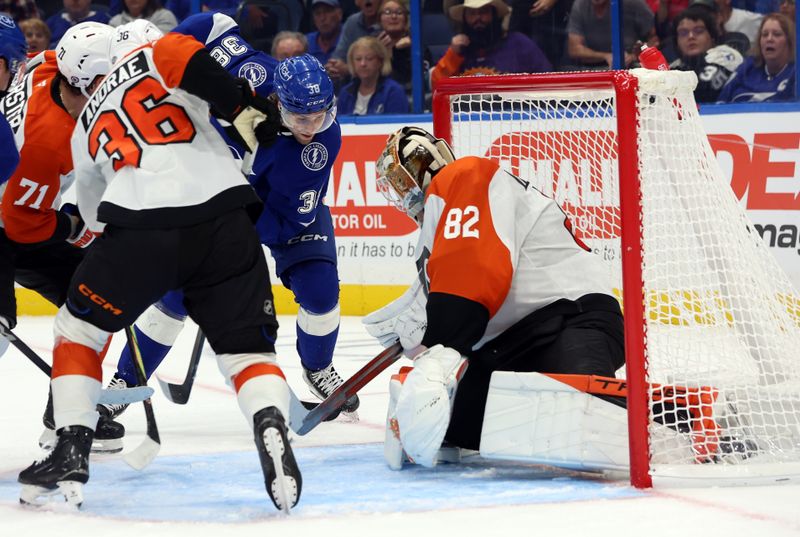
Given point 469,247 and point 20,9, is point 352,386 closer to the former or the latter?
point 469,247

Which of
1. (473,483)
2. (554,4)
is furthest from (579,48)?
(473,483)

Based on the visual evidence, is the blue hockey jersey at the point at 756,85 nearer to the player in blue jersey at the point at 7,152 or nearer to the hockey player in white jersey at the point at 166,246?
the hockey player in white jersey at the point at 166,246

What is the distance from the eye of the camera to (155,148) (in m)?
2.71

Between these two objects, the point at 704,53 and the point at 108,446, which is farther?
the point at 704,53

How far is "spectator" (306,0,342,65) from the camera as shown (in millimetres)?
6906

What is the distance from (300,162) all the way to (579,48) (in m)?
2.72

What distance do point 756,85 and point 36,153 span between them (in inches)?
132

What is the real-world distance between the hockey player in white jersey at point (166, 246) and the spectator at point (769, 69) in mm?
3326

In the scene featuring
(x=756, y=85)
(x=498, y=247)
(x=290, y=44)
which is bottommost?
(x=290, y=44)

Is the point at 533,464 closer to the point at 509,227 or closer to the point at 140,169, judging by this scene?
the point at 509,227

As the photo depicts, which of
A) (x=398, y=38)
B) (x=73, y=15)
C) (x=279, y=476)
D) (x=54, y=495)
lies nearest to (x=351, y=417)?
(x=54, y=495)

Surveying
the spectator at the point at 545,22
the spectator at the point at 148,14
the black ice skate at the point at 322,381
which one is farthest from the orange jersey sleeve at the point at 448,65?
the black ice skate at the point at 322,381

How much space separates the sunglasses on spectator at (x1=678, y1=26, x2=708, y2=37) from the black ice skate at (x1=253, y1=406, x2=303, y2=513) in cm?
375

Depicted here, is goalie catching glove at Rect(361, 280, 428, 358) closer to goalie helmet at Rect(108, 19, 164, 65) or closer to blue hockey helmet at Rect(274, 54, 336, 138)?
blue hockey helmet at Rect(274, 54, 336, 138)
